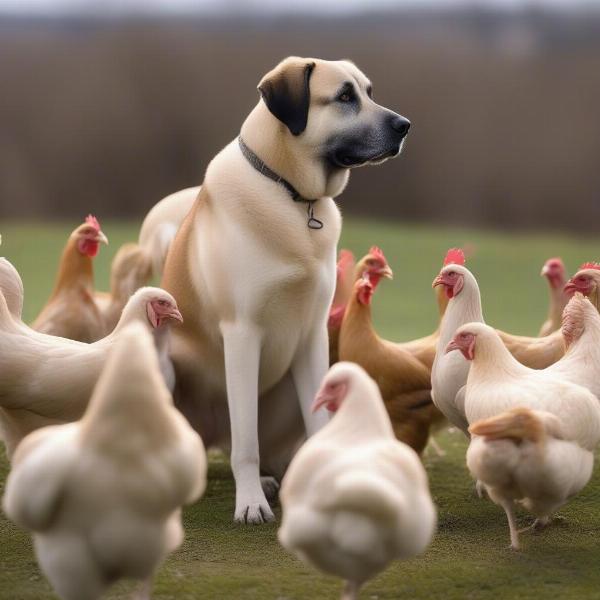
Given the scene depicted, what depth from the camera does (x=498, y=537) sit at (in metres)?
3.93

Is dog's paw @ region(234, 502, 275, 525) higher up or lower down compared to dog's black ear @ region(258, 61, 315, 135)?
lower down

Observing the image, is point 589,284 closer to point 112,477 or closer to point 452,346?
point 452,346

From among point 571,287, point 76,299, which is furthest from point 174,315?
point 571,287

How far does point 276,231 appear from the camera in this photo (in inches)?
164

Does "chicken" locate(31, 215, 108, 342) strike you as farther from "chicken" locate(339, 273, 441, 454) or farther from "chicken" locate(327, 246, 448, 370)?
"chicken" locate(339, 273, 441, 454)

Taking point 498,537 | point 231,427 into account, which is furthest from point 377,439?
point 231,427

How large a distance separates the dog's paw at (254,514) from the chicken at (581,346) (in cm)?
115

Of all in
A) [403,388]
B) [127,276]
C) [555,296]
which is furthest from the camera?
[127,276]

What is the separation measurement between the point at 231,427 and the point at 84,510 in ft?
5.41

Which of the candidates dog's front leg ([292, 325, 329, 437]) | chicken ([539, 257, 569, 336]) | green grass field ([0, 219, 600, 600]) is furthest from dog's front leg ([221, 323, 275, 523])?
chicken ([539, 257, 569, 336])

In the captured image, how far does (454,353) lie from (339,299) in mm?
1477

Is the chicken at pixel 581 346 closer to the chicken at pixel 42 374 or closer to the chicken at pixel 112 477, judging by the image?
the chicken at pixel 42 374

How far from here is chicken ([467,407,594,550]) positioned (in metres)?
3.36

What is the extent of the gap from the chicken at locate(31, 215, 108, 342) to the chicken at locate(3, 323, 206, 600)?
2.55 meters
